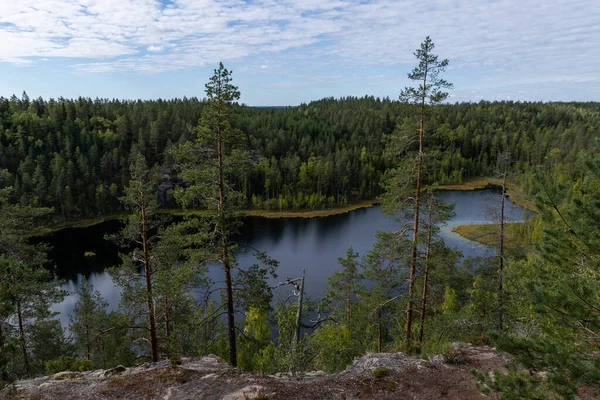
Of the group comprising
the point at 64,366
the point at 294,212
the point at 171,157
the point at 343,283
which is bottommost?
the point at 294,212

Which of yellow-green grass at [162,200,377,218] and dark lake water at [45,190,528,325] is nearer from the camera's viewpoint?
dark lake water at [45,190,528,325]

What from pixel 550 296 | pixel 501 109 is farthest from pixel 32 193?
pixel 501 109

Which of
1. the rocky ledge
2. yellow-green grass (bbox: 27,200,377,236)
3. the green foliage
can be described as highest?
the rocky ledge

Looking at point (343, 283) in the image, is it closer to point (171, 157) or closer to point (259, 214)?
point (259, 214)

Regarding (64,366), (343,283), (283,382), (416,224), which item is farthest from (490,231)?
(64,366)

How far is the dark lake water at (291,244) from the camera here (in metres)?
41.8

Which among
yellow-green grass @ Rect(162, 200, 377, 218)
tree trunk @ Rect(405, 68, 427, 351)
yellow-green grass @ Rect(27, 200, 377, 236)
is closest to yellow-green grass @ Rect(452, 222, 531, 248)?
yellow-green grass @ Rect(162, 200, 377, 218)

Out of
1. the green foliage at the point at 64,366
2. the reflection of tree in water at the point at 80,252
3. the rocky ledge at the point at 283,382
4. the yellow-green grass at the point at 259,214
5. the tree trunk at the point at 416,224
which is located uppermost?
the tree trunk at the point at 416,224

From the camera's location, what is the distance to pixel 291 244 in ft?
181

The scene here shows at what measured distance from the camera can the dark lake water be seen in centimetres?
4175

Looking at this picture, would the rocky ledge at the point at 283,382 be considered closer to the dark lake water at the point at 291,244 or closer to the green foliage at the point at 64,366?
the green foliage at the point at 64,366

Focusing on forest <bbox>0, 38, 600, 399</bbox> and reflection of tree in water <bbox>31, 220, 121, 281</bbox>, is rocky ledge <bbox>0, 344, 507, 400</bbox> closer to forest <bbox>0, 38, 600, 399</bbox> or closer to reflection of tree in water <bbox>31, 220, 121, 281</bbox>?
forest <bbox>0, 38, 600, 399</bbox>

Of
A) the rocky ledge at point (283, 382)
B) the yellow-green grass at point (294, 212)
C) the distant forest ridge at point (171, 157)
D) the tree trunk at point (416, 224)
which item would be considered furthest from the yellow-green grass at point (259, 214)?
the tree trunk at point (416, 224)

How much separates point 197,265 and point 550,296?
8.64 m
